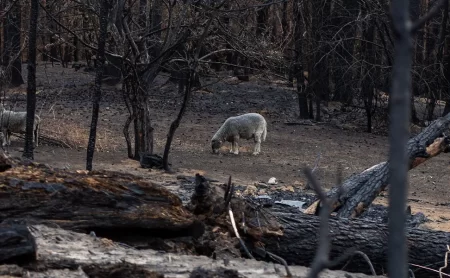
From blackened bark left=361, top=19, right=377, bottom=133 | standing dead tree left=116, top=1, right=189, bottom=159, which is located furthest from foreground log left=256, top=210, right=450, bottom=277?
blackened bark left=361, top=19, right=377, bottom=133

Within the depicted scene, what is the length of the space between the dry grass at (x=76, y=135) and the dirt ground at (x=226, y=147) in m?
0.02

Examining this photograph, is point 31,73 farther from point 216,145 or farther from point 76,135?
point 216,145

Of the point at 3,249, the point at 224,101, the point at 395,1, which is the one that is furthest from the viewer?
the point at 224,101

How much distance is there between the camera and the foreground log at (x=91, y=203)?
523cm

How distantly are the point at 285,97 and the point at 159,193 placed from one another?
2099 centimetres

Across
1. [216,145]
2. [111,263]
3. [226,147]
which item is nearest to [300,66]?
[226,147]

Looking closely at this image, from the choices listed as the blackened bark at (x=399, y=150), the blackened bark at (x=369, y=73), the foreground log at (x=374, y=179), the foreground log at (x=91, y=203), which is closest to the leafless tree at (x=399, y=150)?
the blackened bark at (x=399, y=150)

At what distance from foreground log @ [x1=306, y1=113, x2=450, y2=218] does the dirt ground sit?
114 centimetres

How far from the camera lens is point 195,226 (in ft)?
18.6

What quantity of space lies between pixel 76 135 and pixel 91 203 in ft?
41.8

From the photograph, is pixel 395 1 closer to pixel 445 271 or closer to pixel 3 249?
pixel 3 249

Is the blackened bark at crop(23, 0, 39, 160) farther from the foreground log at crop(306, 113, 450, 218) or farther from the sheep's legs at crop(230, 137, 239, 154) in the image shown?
the sheep's legs at crop(230, 137, 239, 154)

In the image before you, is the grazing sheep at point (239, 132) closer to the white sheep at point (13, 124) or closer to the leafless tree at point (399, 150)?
the white sheep at point (13, 124)

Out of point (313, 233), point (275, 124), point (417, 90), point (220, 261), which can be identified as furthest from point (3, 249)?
point (417, 90)
